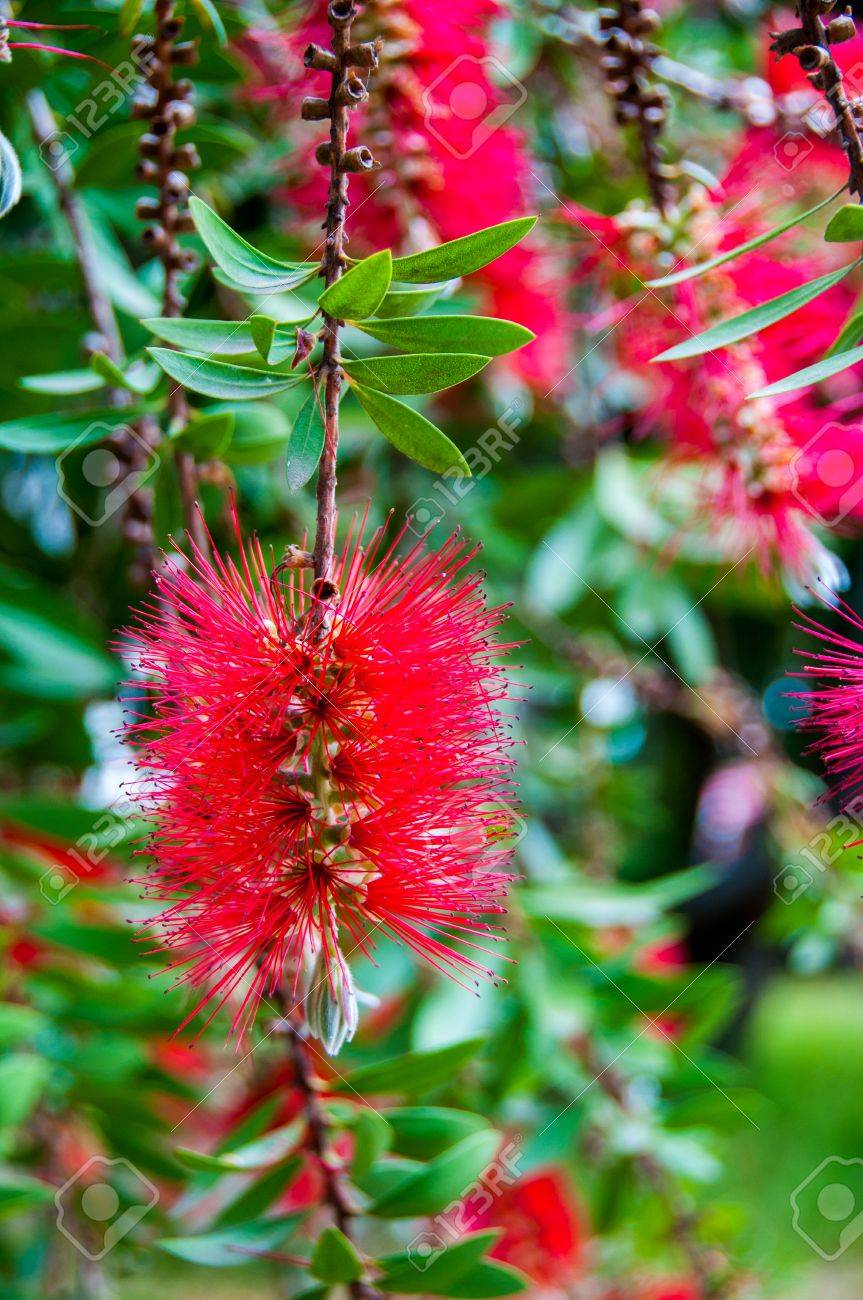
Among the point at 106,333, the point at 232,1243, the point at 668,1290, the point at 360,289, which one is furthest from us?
the point at 668,1290

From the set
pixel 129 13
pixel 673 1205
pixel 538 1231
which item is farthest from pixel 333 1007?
pixel 538 1231

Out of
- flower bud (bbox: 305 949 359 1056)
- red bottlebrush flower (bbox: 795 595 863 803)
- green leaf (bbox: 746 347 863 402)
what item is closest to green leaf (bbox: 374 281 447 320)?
green leaf (bbox: 746 347 863 402)

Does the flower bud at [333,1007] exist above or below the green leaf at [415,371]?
below

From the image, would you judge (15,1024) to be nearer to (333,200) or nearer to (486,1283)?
(486,1283)

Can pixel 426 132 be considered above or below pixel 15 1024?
above

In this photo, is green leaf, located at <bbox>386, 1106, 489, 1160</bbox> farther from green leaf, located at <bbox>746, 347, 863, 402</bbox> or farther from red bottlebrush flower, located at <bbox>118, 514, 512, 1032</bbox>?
green leaf, located at <bbox>746, 347, 863, 402</bbox>

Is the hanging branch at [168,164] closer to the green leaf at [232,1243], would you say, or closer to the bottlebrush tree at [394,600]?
the bottlebrush tree at [394,600]

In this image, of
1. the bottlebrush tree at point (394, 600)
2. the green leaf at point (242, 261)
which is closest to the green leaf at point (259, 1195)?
the bottlebrush tree at point (394, 600)

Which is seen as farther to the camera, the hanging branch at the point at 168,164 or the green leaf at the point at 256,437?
the green leaf at the point at 256,437
